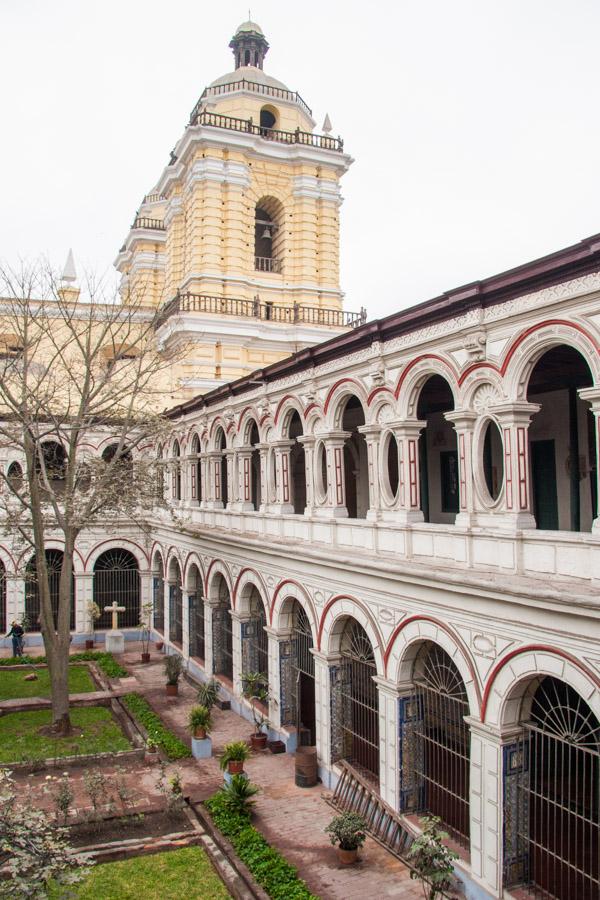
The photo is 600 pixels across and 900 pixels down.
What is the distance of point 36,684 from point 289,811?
12089 mm

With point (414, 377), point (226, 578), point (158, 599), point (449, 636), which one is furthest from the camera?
point (158, 599)

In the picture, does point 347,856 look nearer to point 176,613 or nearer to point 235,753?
point 235,753

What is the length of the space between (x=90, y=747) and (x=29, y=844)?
10478 mm

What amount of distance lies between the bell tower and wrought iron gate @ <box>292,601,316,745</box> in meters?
12.1

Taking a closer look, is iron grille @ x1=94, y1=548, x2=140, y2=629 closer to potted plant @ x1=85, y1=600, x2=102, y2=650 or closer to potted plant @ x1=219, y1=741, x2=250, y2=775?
potted plant @ x1=85, y1=600, x2=102, y2=650

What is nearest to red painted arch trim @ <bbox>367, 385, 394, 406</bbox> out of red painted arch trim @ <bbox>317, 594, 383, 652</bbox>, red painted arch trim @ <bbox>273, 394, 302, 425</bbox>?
red painted arch trim @ <bbox>273, 394, 302, 425</bbox>

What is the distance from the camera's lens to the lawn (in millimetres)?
21719

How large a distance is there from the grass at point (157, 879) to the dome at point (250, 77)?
1081 inches

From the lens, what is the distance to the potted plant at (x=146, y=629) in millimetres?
25328

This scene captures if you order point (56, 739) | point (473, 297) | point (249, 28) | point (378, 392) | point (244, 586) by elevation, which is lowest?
point (56, 739)

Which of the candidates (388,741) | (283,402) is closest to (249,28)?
(283,402)

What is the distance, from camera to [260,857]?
37.7 ft

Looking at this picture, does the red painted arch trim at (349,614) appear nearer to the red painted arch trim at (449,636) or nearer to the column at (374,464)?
the red painted arch trim at (449,636)

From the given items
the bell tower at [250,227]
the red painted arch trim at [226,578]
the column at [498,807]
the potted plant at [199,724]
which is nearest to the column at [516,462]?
the column at [498,807]
